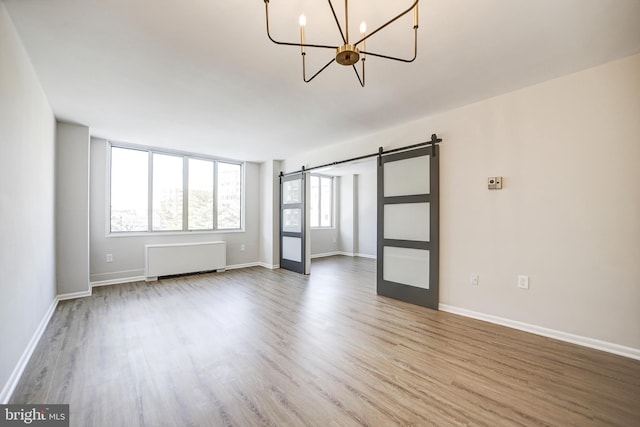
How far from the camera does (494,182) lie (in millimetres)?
2963

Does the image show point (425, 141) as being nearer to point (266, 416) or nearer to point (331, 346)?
point (331, 346)

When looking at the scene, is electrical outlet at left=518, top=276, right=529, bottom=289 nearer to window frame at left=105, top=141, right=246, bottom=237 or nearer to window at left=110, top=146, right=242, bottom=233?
window frame at left=105, top=141, right=246, bottom=237

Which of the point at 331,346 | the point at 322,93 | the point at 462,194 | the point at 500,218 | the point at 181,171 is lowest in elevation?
the point at 331,346

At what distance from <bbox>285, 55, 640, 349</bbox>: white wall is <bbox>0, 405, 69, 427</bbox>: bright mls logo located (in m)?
3.64

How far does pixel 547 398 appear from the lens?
176 centimetres

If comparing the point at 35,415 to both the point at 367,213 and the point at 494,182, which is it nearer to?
the point at 494,182

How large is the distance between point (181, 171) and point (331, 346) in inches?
190

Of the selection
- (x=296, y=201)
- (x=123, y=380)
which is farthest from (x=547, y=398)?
(x=296, y=201)

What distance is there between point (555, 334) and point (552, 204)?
129 cm

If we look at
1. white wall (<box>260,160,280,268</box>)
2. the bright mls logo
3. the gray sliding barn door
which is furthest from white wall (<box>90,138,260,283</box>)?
the gray sliding barn door

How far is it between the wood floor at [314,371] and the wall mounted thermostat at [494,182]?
5.07ft

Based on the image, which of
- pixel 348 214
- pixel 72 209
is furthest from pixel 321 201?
pixel 72 209

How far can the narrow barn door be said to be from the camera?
18.2ft

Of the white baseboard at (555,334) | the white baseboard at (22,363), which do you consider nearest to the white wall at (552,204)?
the white baseboard at (555,334)
